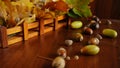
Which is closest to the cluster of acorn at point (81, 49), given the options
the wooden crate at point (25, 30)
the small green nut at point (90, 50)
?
the small green nut at point (90, 50)

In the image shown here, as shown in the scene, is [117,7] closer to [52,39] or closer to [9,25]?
[52,39]

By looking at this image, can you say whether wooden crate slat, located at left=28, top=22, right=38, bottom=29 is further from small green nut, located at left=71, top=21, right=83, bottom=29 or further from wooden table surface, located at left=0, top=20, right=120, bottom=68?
small green nut, located at left=71, top=21, right=83, bottom=29

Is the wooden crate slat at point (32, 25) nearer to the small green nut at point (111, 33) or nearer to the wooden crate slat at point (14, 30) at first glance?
the wooden crate slat at point (14, 30)

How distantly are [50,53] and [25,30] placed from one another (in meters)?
0.15

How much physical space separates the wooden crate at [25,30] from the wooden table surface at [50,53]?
2 centimetres

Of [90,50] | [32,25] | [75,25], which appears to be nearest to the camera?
[90,50]

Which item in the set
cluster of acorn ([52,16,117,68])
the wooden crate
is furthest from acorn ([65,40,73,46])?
the wooden crate

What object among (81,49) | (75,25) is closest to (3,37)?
(81,49)

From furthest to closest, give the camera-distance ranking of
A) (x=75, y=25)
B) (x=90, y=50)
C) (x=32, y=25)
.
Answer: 1. (x=75, y=25)
2. (x=32, y=25)
3. (x=90, y=50)

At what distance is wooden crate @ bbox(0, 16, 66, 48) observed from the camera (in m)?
0.62

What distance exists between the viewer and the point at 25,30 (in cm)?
70

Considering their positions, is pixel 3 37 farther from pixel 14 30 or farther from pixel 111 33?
pixel 111 33

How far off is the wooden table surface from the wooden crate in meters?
0.02

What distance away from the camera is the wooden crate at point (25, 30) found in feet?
2.05
